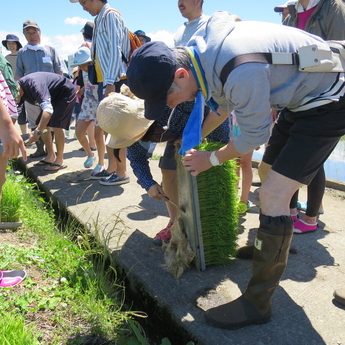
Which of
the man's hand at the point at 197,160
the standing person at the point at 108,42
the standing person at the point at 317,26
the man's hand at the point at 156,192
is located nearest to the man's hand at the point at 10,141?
the man's hand at the point at 156,192

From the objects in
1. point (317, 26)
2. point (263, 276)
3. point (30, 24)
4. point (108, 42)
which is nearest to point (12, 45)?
point (30, 24)

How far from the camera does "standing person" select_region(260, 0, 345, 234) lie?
2.84 meters

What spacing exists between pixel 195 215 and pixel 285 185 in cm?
69

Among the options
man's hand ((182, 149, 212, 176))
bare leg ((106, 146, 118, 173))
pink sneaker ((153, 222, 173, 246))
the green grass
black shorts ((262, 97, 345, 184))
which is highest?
black shorts ((262, 97, 345, 184))

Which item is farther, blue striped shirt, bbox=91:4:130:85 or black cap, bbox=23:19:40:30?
black cap, bbox=23:19:40:30

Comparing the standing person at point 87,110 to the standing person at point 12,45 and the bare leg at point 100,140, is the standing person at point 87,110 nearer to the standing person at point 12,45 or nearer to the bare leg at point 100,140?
the bare leg at point 100,140

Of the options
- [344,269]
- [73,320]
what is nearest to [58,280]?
[73,320]

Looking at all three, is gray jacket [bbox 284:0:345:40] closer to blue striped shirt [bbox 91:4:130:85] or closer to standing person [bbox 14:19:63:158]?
blue striped shirt [bbox 91:4:130:85]

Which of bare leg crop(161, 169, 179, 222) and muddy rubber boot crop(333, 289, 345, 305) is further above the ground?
bare leg crop(161, 169, 179, 222)

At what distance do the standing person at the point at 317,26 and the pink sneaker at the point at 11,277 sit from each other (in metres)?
2.11

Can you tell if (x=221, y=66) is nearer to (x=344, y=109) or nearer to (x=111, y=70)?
(x=344, y=109)

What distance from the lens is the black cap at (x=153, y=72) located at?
5.56 ft

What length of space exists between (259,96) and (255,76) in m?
0.09

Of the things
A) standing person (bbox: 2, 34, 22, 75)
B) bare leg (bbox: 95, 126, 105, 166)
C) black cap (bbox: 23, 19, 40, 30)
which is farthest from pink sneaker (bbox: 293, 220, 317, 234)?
standing person (bbox: 2, 34, 22, 75)
